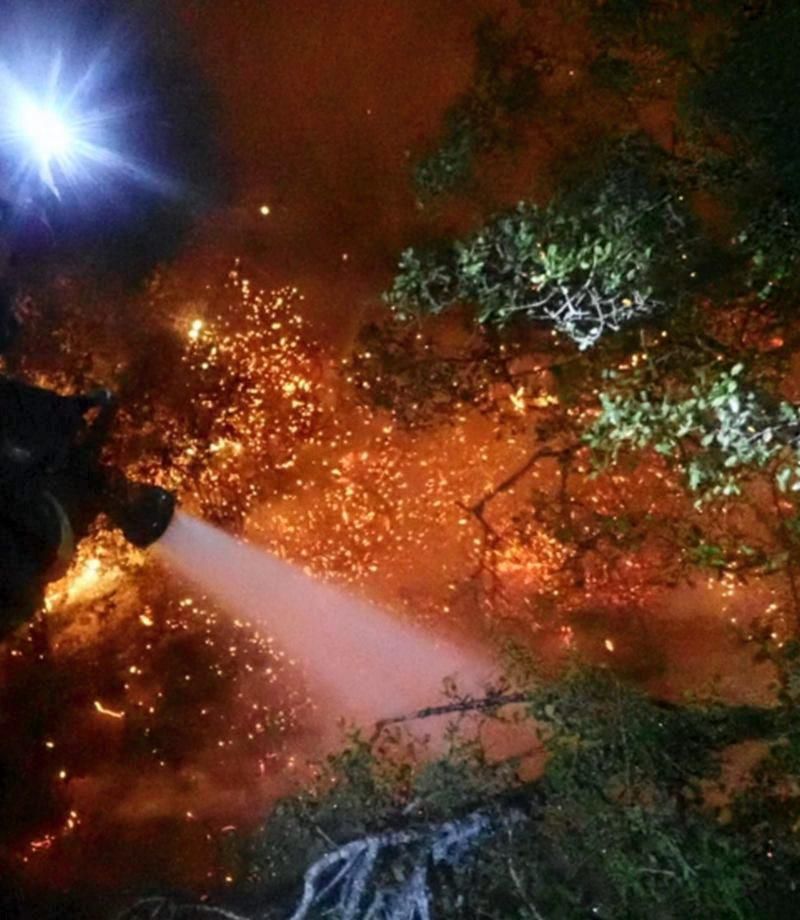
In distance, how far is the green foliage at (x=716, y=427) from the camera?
3412 mm

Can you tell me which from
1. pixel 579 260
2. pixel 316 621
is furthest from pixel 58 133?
pixel 579 260

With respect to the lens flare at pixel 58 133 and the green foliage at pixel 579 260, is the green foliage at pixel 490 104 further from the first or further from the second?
the lens flare at pixel 58 133

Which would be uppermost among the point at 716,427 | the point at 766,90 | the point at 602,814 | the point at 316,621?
the point at 316,621

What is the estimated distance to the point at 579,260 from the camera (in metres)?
4.09

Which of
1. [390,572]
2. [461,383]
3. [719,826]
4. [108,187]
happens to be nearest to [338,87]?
[108,187]

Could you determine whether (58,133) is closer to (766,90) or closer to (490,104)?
(490,104)

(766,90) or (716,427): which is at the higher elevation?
(766,90)

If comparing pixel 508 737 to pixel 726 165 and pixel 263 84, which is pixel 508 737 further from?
pixel 263 84

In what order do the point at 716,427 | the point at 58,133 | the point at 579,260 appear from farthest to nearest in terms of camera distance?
the point at 58,133 < the point at 579,260 < the point at 716,427

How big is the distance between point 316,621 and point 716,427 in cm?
467

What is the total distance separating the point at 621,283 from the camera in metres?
4.28

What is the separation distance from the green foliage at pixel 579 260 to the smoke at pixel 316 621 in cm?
335

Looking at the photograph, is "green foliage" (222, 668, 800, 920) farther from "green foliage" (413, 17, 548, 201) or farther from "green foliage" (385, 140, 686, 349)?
"green foliage" (413, 17, 548, 201)

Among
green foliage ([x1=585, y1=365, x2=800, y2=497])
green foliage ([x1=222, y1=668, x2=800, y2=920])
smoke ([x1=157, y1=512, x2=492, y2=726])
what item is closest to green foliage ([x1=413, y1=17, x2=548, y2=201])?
green foliage ([x1=585, y1=365, x2=800, y2=497])
